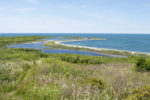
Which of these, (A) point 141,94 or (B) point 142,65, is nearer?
(A) point 141,94

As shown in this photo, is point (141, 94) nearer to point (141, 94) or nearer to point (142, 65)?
point (141, 94)

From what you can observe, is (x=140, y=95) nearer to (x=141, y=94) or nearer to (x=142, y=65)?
(x=141, y=94)

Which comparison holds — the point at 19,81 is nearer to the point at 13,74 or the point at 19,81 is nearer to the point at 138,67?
the point at 13,74

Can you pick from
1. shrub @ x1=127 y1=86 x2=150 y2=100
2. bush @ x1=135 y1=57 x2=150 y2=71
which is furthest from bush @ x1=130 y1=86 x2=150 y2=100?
bush @ x1=135 y1=57 x2=150 y2=71

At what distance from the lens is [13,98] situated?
17.7ft

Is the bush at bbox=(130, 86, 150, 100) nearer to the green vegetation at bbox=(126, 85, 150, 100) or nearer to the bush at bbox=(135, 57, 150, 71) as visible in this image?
the green vegetation at bbox=(126, 85, 150, 100)

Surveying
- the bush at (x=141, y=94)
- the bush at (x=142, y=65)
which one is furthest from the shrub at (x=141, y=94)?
the bush at (x=142, y=65)

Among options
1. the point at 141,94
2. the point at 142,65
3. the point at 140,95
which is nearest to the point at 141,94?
the point at 141,94

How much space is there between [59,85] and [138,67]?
1017 centimetres

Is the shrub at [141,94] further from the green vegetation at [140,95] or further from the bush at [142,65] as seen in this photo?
the bush at [142,65]

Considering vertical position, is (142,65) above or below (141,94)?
below

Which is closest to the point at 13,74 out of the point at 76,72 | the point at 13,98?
the point at 13,98

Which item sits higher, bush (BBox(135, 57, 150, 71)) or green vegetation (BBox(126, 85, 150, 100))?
green vegetation (BBox(126, 85, 150, 100))

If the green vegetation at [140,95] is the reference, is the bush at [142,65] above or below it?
below
